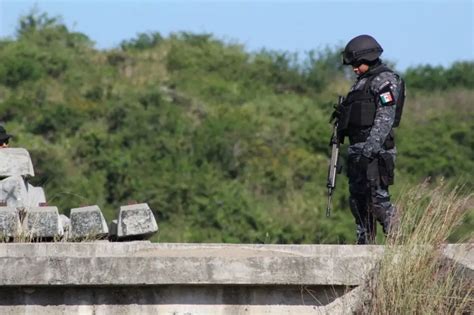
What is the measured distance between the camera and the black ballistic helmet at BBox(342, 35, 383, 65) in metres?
9.07

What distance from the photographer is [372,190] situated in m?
8.92

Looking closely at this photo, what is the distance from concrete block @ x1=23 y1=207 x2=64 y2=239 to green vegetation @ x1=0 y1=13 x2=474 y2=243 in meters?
15.3

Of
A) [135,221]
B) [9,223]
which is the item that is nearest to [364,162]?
[135,221]

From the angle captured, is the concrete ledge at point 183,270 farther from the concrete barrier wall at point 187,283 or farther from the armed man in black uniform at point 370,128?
the armed man in black uniform at point 370,128

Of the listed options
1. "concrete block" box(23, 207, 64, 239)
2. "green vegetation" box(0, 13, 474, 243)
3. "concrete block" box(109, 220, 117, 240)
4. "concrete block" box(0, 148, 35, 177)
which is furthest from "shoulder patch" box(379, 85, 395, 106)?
"green vegetation" box(0, 13, 474, 243)

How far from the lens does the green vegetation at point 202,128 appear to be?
1258 inches

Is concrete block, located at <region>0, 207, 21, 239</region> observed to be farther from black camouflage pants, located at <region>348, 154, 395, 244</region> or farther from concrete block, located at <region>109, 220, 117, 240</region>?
black camouflage pants, located at <region>348, 154, 395, 244</region>

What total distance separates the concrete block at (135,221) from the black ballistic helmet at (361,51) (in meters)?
1.79

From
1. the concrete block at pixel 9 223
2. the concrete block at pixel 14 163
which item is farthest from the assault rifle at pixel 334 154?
the concrete block at pixel 9 223

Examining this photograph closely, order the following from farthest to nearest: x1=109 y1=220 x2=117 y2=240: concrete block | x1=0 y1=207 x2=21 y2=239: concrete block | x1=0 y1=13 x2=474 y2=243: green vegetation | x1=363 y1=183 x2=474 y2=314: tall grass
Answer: x1=0 y1=13 x2=474 y2=243: green vegetation → x1=109 y1=220 x2=117 y2=240: concrete block → x1=0 y1=207 x2=21 y2=239: concrete block → x1=363 y1=183 x2=474 y2=314: tall grass

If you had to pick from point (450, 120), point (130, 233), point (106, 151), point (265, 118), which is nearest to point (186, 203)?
point (106, 151)

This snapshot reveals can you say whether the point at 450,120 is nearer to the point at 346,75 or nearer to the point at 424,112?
the point at 424,112

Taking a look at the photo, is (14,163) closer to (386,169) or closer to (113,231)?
(113,231)

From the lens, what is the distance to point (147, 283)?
278 inches
